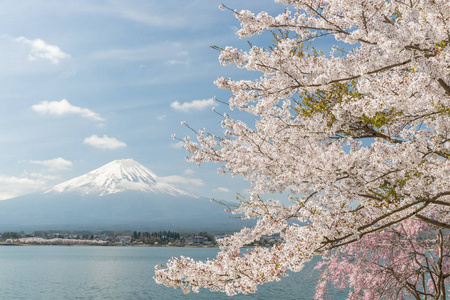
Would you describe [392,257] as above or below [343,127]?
below

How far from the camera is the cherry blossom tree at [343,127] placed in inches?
151

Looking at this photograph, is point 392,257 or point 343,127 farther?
point 392,257

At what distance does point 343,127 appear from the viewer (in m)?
5.24

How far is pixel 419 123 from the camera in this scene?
532cm

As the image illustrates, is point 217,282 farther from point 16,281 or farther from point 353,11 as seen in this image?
point 16,281

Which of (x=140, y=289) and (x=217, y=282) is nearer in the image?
(x=217, y=282)

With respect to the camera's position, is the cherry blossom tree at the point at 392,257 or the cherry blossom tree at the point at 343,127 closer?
the cherry blossom tree at the point at 343,127

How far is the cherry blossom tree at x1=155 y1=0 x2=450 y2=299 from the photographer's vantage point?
3.83 metres

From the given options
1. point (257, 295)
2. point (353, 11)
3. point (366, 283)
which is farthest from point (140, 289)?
point (353, 11)

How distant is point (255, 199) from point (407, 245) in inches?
232

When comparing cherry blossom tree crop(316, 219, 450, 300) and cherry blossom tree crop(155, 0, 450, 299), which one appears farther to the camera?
cherry blossom tree crop(316, 219, 450, 300)

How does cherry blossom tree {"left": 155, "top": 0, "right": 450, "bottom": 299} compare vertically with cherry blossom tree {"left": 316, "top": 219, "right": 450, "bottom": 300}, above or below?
above

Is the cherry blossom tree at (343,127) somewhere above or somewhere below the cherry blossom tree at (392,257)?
above

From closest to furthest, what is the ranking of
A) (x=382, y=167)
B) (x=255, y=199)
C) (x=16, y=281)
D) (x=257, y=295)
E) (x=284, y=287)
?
(x=382, y=167), (x=255, y=199), (x=257, y=295), (x=284, y=287), (x=16, y=281)
